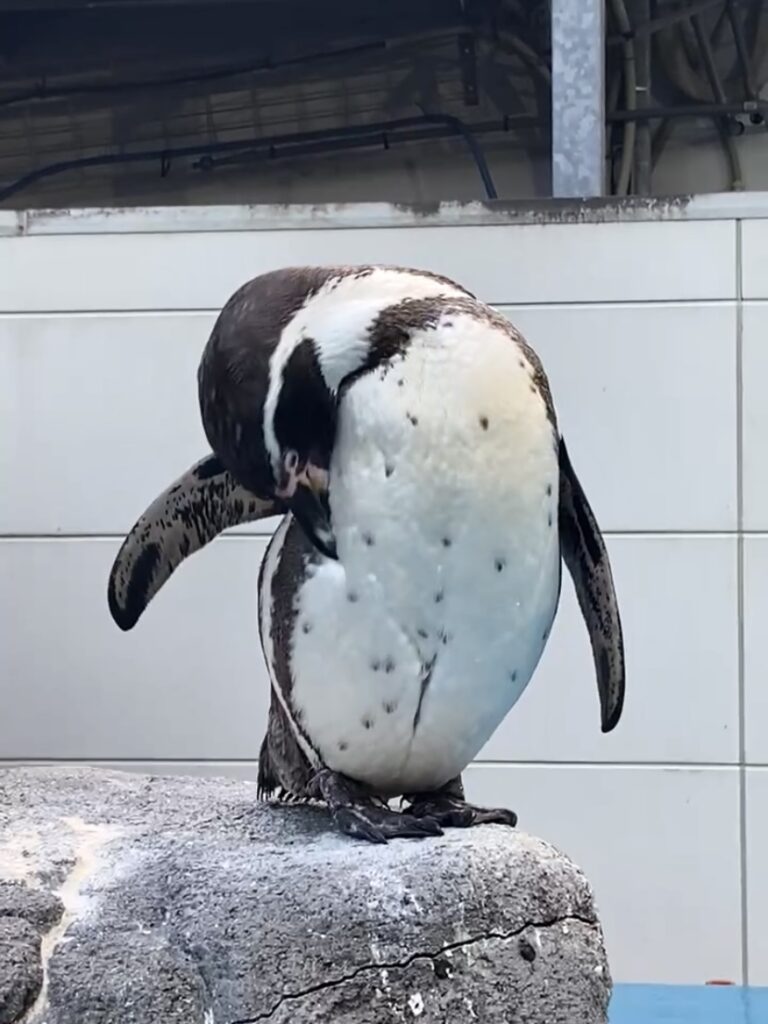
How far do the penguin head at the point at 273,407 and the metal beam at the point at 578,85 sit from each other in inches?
54.9

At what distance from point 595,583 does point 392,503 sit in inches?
11.2

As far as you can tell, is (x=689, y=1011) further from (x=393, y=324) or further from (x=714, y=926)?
Result: (x=393, y=324)

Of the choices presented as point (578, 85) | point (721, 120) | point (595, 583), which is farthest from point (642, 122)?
point (595, 583)

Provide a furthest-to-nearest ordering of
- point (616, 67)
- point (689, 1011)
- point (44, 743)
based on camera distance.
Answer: point (616, 67) < point (44, 743) < point (689, 1011)

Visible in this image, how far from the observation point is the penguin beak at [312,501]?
114cm

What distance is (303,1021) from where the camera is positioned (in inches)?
42.0

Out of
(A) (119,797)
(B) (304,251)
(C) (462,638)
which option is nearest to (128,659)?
(B) (304,251)

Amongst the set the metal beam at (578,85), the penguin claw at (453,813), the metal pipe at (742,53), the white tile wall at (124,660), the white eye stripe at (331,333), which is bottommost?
the white tile wall at (124,660)

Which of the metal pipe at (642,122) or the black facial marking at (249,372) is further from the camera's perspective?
the metal pipe at (642,122)

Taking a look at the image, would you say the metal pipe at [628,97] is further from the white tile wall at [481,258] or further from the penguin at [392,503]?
the penguin at [392,503]

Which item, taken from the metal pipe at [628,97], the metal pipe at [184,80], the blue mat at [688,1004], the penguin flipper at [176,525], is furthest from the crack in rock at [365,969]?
the metal pipe at [184,80]

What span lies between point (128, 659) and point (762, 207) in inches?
52.6

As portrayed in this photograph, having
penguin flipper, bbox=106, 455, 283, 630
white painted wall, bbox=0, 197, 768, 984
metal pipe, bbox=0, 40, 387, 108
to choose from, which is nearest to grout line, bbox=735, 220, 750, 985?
white painted wall, bbox=0, 197, 768, 984

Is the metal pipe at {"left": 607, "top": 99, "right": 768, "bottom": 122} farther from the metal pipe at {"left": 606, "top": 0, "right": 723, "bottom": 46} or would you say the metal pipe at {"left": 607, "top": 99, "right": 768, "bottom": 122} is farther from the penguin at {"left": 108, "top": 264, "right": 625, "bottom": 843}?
the penguin at {"left": 108, "top": 264, "right": 625, "bottom": 843}
